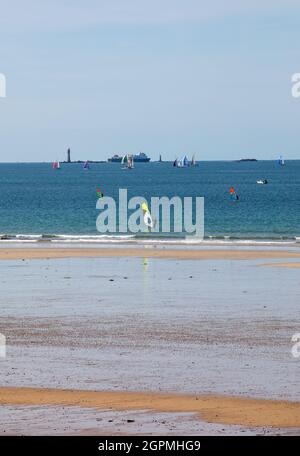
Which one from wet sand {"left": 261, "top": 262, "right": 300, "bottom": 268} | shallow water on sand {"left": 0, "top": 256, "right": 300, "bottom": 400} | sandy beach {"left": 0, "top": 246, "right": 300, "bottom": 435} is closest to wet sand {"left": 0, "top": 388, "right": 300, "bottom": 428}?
sandy beach {"left": 0, "top": 246, "right": 300, "bottom": 435}

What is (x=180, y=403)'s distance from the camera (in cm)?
1858

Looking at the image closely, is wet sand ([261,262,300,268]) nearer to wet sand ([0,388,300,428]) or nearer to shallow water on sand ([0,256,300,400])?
shallow water on sand ([0,256,300,400])

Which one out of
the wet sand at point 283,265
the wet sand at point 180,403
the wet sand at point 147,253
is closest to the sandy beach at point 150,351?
the wet sand at point 180,403

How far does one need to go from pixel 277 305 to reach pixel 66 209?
86853 mm

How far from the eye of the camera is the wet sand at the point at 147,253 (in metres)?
47.9

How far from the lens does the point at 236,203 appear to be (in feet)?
415

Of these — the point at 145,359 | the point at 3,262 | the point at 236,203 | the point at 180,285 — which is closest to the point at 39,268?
the point at 3,262

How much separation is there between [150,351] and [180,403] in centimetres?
475

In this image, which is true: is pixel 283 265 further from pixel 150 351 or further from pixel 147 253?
pixel 150 351

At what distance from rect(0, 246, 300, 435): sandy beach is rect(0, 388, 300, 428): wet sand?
2 cm

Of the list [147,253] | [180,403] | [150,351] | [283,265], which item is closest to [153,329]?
[150,351]

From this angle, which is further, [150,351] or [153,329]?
[153,329]

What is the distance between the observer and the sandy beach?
17672 mm

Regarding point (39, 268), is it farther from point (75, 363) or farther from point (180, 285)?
point (75, 363)
